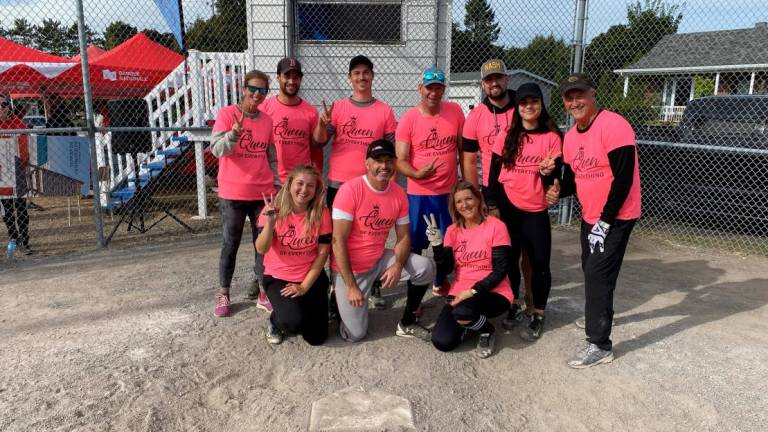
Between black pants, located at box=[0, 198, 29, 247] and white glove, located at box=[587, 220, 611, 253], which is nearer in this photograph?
white glove, located at box=[587, 220, 611, 253]

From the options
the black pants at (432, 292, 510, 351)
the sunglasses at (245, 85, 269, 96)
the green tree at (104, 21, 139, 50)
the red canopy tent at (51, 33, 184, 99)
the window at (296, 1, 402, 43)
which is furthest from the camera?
the green tree at (104, 21, 139, 50)

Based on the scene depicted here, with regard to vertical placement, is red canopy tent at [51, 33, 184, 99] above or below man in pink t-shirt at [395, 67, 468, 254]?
above

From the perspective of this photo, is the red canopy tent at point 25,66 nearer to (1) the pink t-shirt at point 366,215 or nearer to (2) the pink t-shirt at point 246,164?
(2) the pink t-shirt at point 246,164

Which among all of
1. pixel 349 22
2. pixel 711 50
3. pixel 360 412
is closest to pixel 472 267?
pixel 360 412

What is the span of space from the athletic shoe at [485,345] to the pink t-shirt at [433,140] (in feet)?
3.50

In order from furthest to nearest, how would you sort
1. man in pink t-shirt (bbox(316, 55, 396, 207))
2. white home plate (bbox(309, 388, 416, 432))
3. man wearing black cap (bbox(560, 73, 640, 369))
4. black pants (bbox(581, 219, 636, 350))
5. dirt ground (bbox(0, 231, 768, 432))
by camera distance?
man in pink t-shirt (bbox(316, 55, 396, 207)) → black pants (bbox(581, 219, 636, 350)) → man wearing black cap (bbox(560, 73, 640, 369)) → dirt ground (bbox(0, 231, 768, 432)) → white home plate (bbox(309, 388, 416, 432))

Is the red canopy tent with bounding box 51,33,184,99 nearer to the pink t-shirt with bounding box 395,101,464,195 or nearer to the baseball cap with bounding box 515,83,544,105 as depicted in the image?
the pink t-shirt with bounding box 395,101,464,195

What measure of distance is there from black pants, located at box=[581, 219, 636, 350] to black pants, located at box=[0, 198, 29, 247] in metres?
5.76

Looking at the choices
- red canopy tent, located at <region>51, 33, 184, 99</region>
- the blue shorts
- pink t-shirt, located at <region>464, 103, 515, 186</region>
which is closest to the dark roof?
pink t-shirt, located at <region>464, 103, 515, 186</region>

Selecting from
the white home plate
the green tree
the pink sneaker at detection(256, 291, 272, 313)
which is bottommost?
the white home plate

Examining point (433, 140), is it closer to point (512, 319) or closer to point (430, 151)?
point (430, 151)

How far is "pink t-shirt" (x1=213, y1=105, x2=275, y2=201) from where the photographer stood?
3.84 metres

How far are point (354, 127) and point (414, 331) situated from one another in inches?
60.9

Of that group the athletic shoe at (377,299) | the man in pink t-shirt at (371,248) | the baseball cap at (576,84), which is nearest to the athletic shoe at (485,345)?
the man in pink t-shirt at (371,248)
